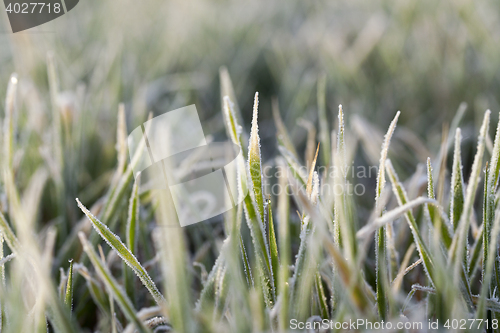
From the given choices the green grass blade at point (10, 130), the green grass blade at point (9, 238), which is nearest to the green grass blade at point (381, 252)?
the green grass blade at point (9, 238)

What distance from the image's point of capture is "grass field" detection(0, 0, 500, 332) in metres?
0.35

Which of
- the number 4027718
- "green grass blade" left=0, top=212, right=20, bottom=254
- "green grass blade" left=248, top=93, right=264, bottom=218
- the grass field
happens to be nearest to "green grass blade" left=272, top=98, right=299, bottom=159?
the grass field

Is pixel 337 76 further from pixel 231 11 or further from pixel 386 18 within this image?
pixel 231 11

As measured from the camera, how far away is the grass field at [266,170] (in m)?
0.35

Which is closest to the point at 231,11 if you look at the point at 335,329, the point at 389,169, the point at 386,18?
the point at 386,18

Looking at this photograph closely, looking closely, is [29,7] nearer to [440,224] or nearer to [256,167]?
[256,167]

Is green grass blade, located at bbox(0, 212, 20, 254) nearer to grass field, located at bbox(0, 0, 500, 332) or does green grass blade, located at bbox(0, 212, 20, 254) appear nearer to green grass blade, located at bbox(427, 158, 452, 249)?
grass field, located at bbox(0, 0, 500, 332)

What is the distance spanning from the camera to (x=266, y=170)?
0.75 metres

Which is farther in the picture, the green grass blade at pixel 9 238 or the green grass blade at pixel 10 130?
the green grass blade at pixel 10 130

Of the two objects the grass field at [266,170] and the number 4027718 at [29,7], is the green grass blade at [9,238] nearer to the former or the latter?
the grass field at [266,170]
